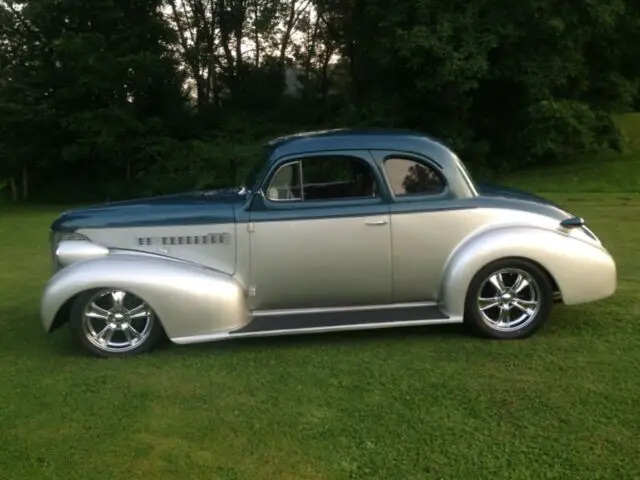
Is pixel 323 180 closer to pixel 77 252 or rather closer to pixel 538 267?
pixel 538 267

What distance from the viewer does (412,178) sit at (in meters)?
6.29

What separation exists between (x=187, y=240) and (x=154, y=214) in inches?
13.4

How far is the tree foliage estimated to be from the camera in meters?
22.5

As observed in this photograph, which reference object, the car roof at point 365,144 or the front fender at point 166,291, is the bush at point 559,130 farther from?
the front fender at point 166,291

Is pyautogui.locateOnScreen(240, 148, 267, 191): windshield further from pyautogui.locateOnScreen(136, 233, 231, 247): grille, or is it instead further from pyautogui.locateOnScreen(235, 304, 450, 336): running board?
pyautogui.locateOnScreen(235, 304, 450, 336): running board

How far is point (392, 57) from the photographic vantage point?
76.8 feet

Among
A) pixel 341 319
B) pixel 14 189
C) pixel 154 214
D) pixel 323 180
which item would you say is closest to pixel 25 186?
pixel 14 189

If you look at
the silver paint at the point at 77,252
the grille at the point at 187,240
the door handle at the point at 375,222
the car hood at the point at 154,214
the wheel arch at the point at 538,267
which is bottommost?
the wheel arch at the point at 538,267

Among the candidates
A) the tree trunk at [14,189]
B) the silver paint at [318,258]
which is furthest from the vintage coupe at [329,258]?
the tree trunk at [14,189]

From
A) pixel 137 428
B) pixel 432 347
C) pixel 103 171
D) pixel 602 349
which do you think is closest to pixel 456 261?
pixel 432 347

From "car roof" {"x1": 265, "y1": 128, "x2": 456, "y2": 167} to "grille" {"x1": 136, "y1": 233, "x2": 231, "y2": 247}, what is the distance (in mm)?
724

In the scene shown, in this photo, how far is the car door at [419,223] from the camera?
20.2ft

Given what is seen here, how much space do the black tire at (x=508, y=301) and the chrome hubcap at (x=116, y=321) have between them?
2430 millimetres

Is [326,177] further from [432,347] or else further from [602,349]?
[602,349]
